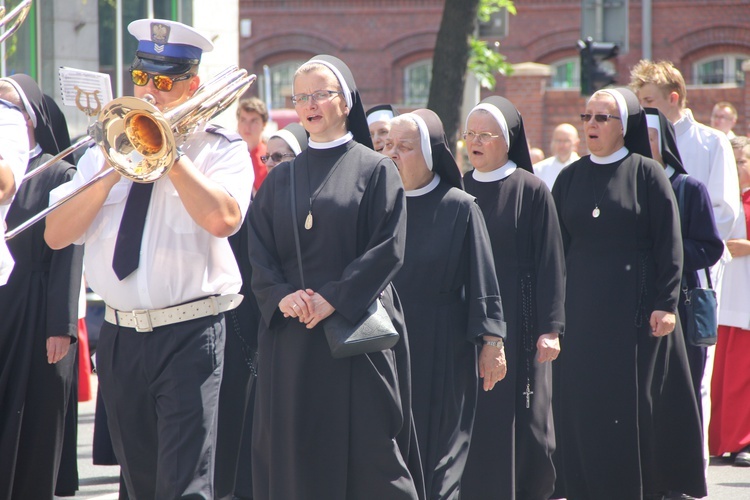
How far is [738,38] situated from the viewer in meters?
30.6

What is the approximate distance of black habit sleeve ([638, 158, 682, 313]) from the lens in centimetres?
619

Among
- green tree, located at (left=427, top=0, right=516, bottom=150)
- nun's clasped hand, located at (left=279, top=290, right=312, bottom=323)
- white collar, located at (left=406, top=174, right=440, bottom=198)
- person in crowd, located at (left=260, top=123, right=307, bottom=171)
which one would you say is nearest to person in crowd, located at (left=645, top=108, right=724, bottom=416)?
white collar, located at (left=406, top=174, right=440, bottom=198)

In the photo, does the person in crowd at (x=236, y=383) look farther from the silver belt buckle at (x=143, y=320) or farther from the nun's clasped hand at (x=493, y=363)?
the silver belt buckle at (x=143, y=320)

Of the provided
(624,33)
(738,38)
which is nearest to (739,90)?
(738,38)

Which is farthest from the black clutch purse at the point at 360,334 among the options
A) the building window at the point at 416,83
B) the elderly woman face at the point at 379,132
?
the building window at the point at 416,83

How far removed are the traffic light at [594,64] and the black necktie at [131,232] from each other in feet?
35.6

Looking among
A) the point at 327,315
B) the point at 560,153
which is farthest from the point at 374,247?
the point at 560,153

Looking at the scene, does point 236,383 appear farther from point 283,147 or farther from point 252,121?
point 252,121

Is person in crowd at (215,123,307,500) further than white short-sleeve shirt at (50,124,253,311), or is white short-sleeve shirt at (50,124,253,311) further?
person in crowd at (215,123,307,500)

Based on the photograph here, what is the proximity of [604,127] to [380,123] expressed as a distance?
168 centimetres

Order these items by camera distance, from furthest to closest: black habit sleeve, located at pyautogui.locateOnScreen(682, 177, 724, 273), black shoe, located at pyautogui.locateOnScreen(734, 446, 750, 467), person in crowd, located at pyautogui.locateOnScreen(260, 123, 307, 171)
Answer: black shoe, located at pyautogui.locateOnScreen(734, 446, 750, 467)
person in crowd, located at pyautogui.locateOnScreen(260, 123, 307, 171)
black habit sleeve, located at pyautogui.locateOnScreen(682, 177, 724, 273)

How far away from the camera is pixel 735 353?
8.20m

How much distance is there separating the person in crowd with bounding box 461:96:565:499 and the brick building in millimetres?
23486

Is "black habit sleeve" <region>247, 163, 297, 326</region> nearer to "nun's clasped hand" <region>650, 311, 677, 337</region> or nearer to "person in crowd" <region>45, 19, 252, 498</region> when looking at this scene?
"person in crowd" <region>45, 19, 252, 498</region>
